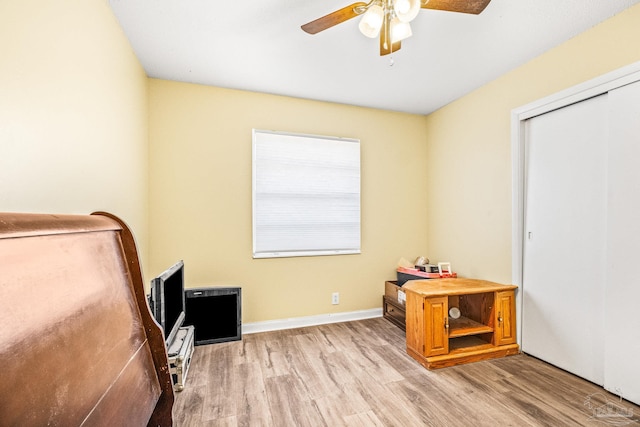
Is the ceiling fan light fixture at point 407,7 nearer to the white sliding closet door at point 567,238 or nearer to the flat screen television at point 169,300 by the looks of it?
the white sliding closet door at point 567,238

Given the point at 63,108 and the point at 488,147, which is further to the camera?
the point at 488,147

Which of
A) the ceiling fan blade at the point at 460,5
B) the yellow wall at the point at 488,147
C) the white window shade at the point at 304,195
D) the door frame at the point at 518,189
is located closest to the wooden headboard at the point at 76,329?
the ceiling fan blade at the point at 460,5

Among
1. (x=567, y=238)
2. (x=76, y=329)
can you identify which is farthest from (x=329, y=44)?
(x=567, y=238)

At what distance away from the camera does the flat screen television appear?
6.00 feet

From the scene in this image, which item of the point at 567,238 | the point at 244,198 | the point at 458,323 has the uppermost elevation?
the point at 244,198

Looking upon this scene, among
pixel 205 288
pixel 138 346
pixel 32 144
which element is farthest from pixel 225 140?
pixel 138 346

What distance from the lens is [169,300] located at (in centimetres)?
207

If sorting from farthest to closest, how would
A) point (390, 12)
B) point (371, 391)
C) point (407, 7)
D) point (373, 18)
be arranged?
point (371, 391) < point (390, 12) < point (373, 18) < point (407, 7)

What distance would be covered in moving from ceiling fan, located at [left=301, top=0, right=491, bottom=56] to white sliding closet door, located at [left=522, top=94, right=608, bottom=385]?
1457 millimetres

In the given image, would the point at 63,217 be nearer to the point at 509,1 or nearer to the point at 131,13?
the point at 131,13

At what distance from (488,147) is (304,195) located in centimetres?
196

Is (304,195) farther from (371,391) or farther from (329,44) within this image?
(371,391)

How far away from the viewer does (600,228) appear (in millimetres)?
1995

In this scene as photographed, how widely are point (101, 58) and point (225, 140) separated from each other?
1.30 meters
